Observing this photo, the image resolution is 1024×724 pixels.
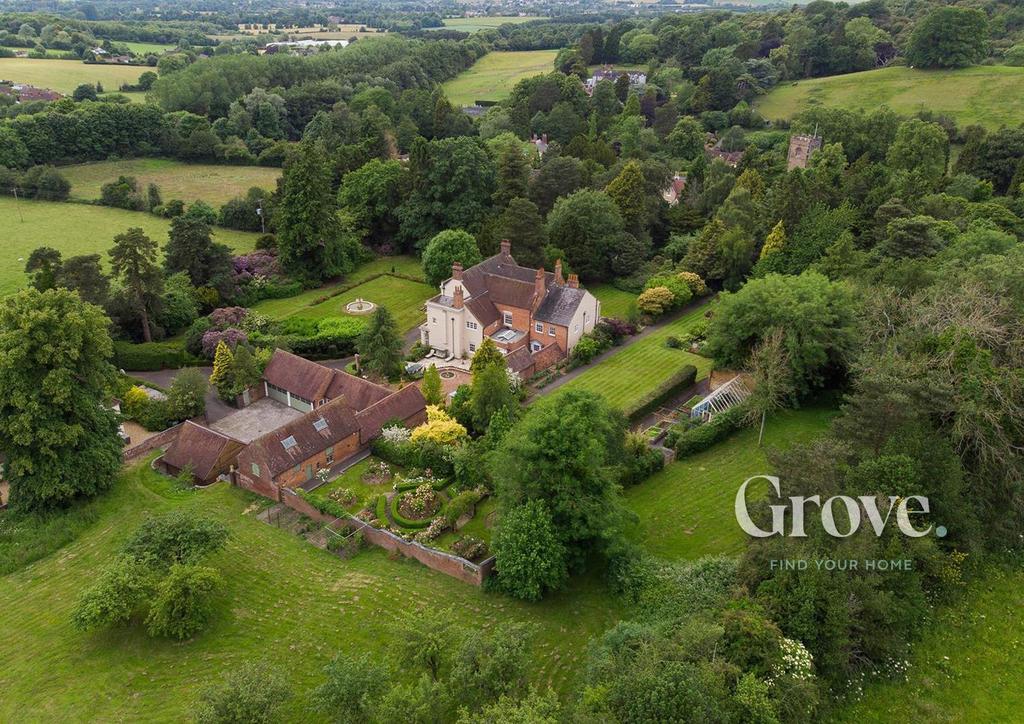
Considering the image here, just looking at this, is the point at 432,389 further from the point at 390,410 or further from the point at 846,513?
the point at 846,513

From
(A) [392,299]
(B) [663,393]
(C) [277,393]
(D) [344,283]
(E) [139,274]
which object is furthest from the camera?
(D) [344,283]

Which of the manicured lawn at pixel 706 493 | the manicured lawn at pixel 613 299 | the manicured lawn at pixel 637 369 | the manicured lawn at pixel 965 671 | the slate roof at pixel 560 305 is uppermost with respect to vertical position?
the manicured lawn at pixel 965 671

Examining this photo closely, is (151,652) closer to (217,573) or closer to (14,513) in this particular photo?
(217,573)

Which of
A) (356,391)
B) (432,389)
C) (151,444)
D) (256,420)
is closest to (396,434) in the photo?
(432,389)

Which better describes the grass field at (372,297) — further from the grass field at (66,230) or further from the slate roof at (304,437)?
the slate roof at (304,437)

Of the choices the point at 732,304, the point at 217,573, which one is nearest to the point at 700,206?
the point at 732,304

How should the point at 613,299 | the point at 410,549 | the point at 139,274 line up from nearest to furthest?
the point at 410,549 → the point at 139,274 → the point at 613,299

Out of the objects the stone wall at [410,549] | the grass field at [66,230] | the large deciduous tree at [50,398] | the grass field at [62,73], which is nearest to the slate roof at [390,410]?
the stone wall at [410,549]
